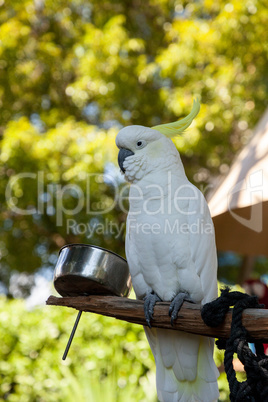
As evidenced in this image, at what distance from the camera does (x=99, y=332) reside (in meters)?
2.54

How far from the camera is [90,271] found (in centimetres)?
125

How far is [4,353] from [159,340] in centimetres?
Result: 165

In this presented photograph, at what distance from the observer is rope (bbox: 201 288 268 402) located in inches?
33.4

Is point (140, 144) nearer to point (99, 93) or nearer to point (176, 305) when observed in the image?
point (176, 305)

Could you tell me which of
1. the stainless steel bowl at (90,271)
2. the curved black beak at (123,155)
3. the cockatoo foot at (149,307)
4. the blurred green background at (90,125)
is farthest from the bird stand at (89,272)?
the blurred green background at (90,125)

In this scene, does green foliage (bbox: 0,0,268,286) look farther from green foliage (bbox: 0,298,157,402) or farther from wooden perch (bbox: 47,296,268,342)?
wooden perch (bbox: 47,296,268,342)

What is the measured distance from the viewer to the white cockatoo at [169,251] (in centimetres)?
126

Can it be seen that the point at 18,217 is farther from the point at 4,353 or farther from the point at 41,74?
the point at 4,353

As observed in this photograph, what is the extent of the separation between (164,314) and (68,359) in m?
1.52

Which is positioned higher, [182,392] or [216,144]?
[182,392]

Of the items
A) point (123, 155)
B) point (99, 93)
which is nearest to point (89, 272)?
point (123, 155)

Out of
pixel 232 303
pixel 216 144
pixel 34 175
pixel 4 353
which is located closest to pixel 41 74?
pixel 34 175

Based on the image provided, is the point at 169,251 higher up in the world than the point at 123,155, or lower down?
lower down

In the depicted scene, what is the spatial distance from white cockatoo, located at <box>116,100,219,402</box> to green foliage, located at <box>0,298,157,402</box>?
0.98 m
